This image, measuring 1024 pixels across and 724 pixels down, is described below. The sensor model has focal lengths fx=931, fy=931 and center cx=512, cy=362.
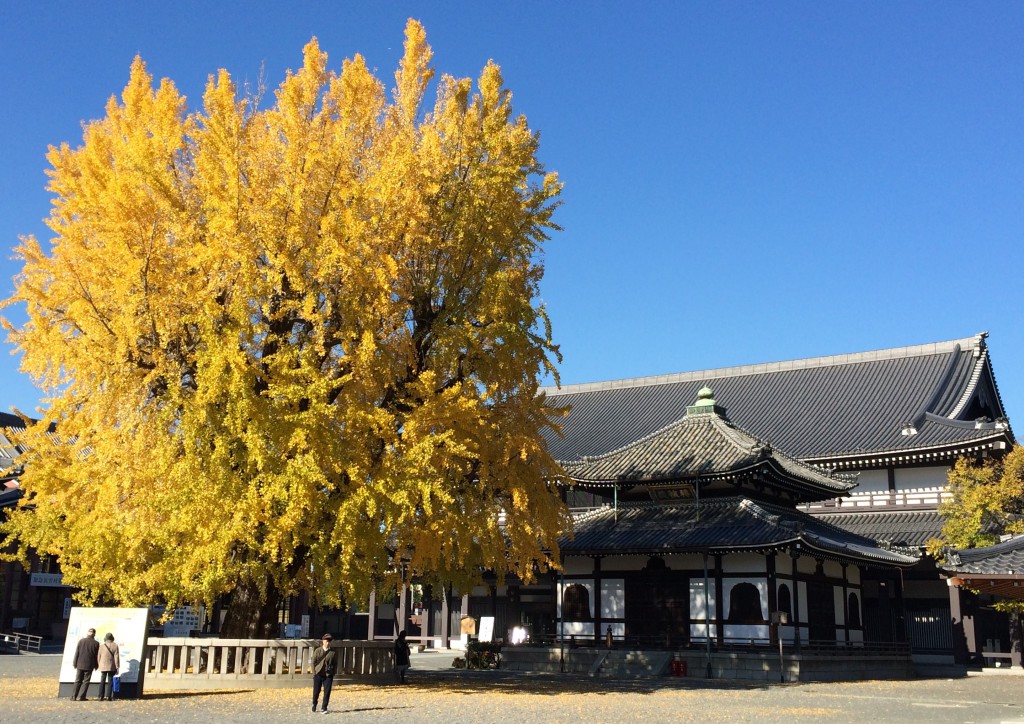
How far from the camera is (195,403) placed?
53.1 feet

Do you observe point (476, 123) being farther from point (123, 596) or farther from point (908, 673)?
point (908, 673)

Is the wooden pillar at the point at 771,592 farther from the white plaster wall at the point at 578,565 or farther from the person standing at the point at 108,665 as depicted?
the person standing at the point at 108,665

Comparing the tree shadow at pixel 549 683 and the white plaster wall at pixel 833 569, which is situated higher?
the white plaster wall at pixel 833 569

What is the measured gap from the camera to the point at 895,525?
36.4 meters

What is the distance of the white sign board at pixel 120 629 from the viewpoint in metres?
16.3

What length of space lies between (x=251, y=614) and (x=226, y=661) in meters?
1.10

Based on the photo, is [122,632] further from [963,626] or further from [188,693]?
[963,626]

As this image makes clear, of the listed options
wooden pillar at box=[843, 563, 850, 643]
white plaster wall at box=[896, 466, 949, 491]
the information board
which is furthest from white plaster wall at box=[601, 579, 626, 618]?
the information board

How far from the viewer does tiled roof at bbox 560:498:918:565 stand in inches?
1039

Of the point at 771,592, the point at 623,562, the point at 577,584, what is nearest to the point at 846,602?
the point at 771,592

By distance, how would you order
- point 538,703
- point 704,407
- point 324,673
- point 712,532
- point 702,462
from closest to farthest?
point 324,673
point 538,703
point 712,532
point 702,462
point 704,407

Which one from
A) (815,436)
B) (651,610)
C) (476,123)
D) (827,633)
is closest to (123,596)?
(476,123)

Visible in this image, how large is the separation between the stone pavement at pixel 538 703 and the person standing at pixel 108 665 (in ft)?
0.81

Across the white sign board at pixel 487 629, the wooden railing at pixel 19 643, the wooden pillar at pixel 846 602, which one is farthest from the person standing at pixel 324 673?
the wooden railing at pixel 19 643
